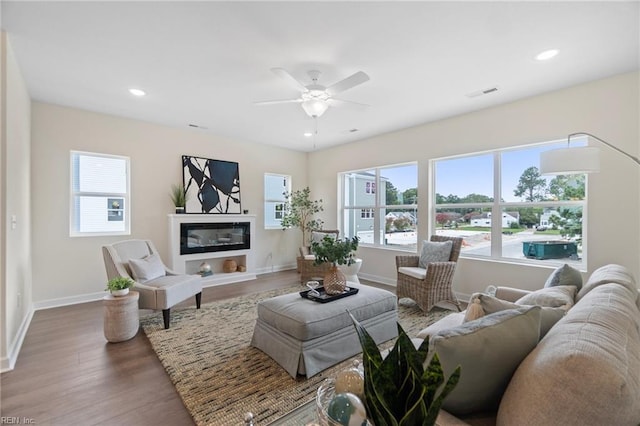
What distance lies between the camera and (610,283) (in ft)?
5.09

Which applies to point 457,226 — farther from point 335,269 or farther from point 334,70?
point 334,70

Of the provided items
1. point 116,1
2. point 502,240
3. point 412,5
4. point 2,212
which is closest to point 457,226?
point 502,240

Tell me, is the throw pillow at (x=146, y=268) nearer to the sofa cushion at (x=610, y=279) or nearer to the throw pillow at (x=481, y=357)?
the throw pillow at (x=481, y=357)

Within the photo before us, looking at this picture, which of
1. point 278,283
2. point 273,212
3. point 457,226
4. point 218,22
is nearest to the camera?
point 218,22

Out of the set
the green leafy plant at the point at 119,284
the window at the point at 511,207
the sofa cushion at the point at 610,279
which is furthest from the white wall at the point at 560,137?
the green leafy plant at the point at 119,284

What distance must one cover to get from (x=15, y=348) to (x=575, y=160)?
4875mm

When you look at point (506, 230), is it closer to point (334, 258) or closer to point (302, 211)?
point (334, 258)

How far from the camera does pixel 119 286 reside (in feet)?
9.00

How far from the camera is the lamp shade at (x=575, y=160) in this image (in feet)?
6.98

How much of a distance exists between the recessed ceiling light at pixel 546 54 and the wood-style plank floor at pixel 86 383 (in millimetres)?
3911

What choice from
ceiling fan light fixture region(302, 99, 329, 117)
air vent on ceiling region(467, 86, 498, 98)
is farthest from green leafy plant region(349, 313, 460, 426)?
air vent on ceiling region(467, 86, 498, 98)

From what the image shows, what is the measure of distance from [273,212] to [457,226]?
11.8ft

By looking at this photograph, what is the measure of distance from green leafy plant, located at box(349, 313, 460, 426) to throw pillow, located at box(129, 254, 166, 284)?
3.25 meters

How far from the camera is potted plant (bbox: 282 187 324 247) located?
19.9ft
